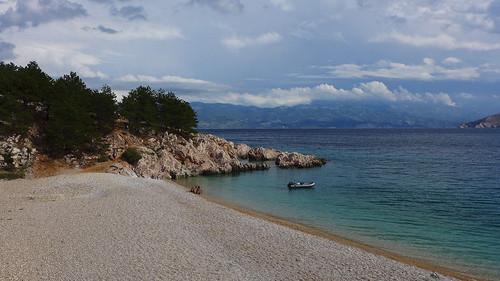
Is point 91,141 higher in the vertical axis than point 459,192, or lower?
higher

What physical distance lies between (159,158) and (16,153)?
2132 cm

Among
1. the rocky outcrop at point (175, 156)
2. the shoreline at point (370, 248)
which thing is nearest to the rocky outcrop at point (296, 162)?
the rocky outcrop at point (175, 156)

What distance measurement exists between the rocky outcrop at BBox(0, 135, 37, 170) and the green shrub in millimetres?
12408

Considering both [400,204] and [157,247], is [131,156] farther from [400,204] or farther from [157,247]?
[157,247]

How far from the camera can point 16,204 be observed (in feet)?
130

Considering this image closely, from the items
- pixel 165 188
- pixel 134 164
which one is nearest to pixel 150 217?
pixel 165 188

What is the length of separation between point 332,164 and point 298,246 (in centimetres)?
7015

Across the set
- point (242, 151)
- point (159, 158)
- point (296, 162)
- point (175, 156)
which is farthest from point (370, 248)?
point (242, 151)

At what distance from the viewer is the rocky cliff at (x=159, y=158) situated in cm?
6112

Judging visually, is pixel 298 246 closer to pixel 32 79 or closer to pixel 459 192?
pixel 459 192

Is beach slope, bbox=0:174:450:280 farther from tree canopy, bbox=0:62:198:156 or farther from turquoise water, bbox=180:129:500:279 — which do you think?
tree canopy, bbox=0:62:198:156

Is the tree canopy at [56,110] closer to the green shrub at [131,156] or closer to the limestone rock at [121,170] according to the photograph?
the green shrub at [131,156]

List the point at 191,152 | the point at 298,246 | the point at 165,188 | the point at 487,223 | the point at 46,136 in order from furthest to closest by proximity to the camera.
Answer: the point at 191,152 < the point at 46,136 < the point at 165,188 < the point at 487,223 < the point at 298,246

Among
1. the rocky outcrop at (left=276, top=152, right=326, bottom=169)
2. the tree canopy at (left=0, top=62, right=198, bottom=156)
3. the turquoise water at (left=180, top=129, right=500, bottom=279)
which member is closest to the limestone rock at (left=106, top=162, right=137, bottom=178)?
the tree canopy at (left=0, top=62, right=198, bottom=156)
